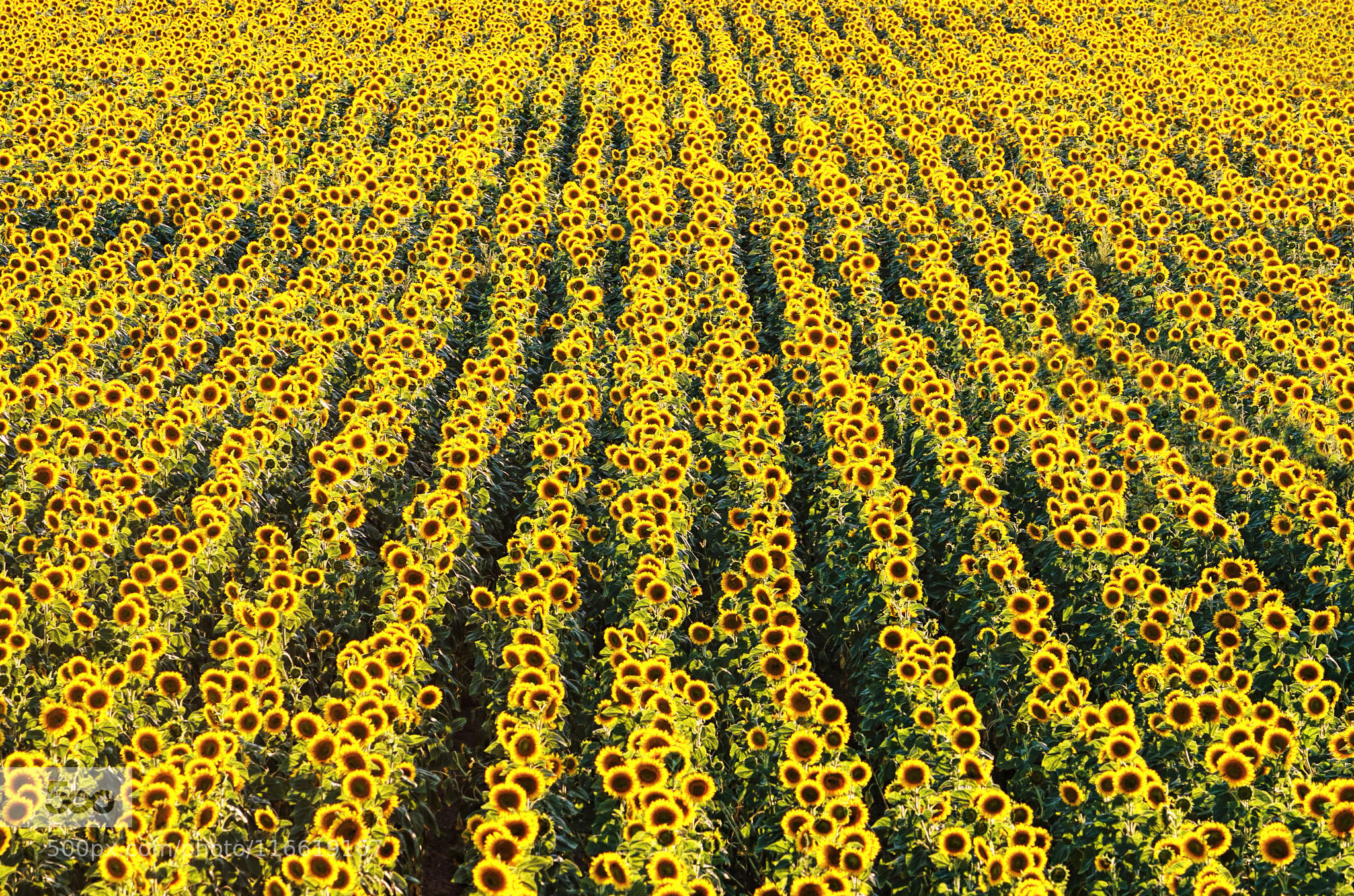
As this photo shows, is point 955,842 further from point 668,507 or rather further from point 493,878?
point 668,507

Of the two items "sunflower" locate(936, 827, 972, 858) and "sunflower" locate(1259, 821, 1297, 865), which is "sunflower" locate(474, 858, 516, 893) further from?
"sunflower" locate(1259, 821, 1297, 865)

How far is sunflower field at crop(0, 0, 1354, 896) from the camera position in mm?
4891

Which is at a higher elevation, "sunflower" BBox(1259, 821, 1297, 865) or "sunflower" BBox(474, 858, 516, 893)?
"sunflower" BBox(474, 858, 516, 893)

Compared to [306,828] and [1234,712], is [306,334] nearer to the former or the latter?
[306,828]

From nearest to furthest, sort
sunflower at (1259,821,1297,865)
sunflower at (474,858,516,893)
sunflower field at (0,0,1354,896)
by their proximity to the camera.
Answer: sunflower at (474,858,516,893) → sunflower at (1259,821,1297,865) → sunflower field at (0,0,1354,896)

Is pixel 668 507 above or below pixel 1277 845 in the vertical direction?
above

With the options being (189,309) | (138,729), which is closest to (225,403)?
(189,309)

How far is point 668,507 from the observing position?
694 centimetres

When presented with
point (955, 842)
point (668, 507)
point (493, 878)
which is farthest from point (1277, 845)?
point (668, 507)

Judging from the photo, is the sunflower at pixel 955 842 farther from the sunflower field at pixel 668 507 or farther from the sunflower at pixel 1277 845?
the sunflower at pixel 1277 845

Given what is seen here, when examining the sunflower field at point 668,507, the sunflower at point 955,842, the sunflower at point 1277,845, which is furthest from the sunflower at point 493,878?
the sunflower at point 1277,845

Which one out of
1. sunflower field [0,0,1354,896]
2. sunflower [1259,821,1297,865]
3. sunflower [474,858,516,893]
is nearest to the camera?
sunflower [474,858,516,893]

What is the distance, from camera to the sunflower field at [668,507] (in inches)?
193

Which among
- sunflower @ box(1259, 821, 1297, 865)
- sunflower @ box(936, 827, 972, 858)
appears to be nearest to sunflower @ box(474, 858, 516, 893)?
sunflower @ box(936, 827, 972, 858)
